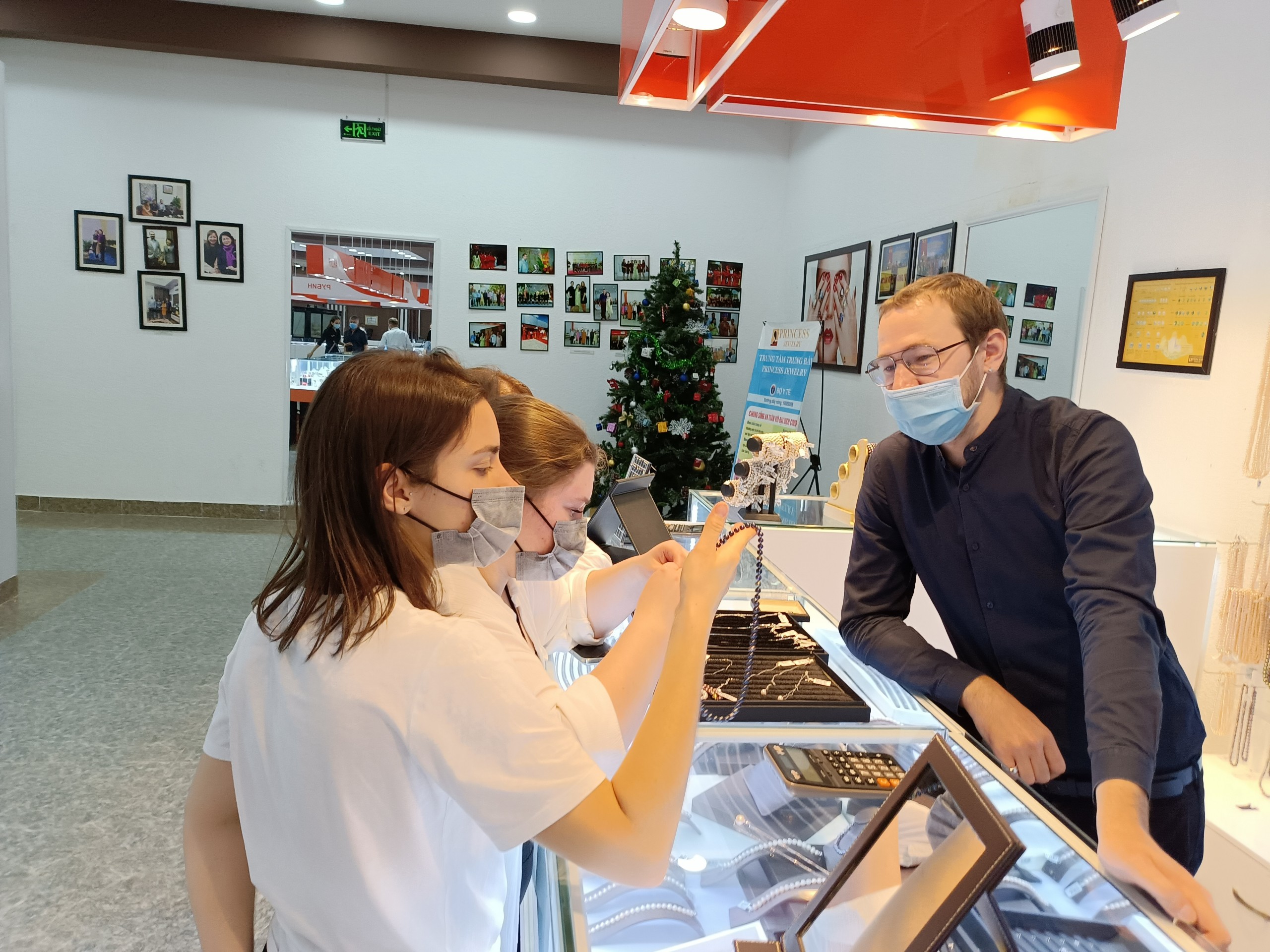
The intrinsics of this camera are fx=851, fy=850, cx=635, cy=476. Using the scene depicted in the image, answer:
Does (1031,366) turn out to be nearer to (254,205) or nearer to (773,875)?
(773,875)

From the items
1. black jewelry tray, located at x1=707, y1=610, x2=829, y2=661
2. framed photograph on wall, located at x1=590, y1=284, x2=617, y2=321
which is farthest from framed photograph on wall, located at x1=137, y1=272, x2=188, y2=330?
black jewelry tray, located at x1=707, y1=610, x2=829, y2=661

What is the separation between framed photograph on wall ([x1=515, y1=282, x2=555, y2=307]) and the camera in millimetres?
7492

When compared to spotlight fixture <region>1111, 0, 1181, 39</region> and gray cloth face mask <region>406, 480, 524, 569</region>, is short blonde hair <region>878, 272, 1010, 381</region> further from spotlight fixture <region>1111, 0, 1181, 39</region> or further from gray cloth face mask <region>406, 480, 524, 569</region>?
gray cloth face mask <region>406, 480, 524, 569</region>

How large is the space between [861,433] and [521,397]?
4898mm

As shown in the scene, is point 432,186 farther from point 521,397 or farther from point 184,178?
point 521,397

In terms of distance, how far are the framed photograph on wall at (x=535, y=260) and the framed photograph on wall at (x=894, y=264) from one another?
2.92 metres

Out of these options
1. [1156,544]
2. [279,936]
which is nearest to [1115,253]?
[1156,544]

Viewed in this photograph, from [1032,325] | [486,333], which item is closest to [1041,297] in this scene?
[1032,325]

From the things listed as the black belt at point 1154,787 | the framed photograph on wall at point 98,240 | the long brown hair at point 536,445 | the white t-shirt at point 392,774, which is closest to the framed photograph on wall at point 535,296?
the framed photograph on wall at point 98,240

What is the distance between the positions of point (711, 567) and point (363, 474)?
445 millimetres

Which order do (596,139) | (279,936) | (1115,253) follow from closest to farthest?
(279,936)
(1115,253)
(596,139)

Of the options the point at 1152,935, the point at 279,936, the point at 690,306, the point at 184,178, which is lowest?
the point at 279,936

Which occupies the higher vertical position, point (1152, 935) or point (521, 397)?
point (521, 397)

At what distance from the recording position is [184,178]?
6961mm
